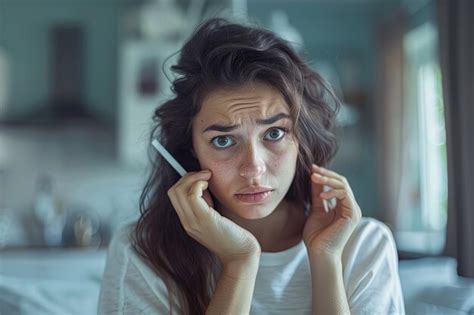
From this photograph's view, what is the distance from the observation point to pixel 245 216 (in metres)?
1.12

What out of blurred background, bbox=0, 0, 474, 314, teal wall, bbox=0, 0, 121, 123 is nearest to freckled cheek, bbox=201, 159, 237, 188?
blurred background, bbox=0, 0, 474, 314

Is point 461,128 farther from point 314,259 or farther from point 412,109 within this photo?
point 412,109

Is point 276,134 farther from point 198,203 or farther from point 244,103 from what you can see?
point 198,203

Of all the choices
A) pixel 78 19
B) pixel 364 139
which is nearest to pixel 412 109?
pixel 364 139

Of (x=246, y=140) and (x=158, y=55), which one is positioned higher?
(x=158, y=55)

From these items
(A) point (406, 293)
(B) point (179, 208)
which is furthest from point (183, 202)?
(A) point (406, 293)

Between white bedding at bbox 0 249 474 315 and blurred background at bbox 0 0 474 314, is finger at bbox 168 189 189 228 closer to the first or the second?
white bedding at bbox 0 249 474 315

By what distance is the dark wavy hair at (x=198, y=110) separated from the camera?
1.14 metres

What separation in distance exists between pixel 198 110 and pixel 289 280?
16.9 inches

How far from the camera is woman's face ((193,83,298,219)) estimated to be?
1100 mm

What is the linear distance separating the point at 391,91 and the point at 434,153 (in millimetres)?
520

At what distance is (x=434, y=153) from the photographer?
11.3ft

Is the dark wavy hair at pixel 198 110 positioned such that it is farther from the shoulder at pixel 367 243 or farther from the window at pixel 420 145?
the window at pixel 420 145

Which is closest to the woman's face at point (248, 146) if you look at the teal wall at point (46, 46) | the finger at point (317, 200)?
the finger at point (317, 200)
